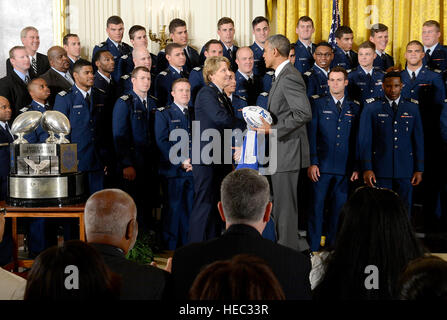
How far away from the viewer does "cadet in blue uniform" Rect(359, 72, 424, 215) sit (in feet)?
16.6

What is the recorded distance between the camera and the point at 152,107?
523 centimetres

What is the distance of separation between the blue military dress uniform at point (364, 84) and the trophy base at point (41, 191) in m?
2.78

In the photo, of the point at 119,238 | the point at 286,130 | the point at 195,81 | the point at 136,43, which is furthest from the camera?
the point at 136,43

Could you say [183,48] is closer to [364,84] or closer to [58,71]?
[58,71]

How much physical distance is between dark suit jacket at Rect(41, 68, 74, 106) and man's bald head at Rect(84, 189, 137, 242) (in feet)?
12.1

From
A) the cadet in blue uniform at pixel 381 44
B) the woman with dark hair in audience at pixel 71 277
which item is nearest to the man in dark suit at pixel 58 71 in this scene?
the cadet in blue uniform at pixel 381 44

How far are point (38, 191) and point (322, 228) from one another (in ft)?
7.94

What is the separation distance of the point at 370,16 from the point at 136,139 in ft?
10.6

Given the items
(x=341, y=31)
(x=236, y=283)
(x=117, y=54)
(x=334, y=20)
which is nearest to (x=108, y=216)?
(x=236, y=283)

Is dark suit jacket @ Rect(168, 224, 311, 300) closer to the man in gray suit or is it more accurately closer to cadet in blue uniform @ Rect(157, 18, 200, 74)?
the man in gray suit

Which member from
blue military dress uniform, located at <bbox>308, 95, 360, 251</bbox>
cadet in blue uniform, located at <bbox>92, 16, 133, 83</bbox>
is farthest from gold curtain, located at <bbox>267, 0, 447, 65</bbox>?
blue military dress uniform, located at <bbox>308, 95, 360, 251</bbox>

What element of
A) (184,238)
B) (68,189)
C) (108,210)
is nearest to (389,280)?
(108,210)

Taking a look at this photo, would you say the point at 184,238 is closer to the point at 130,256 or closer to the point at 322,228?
the point at 130,256

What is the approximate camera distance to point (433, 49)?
589cm
